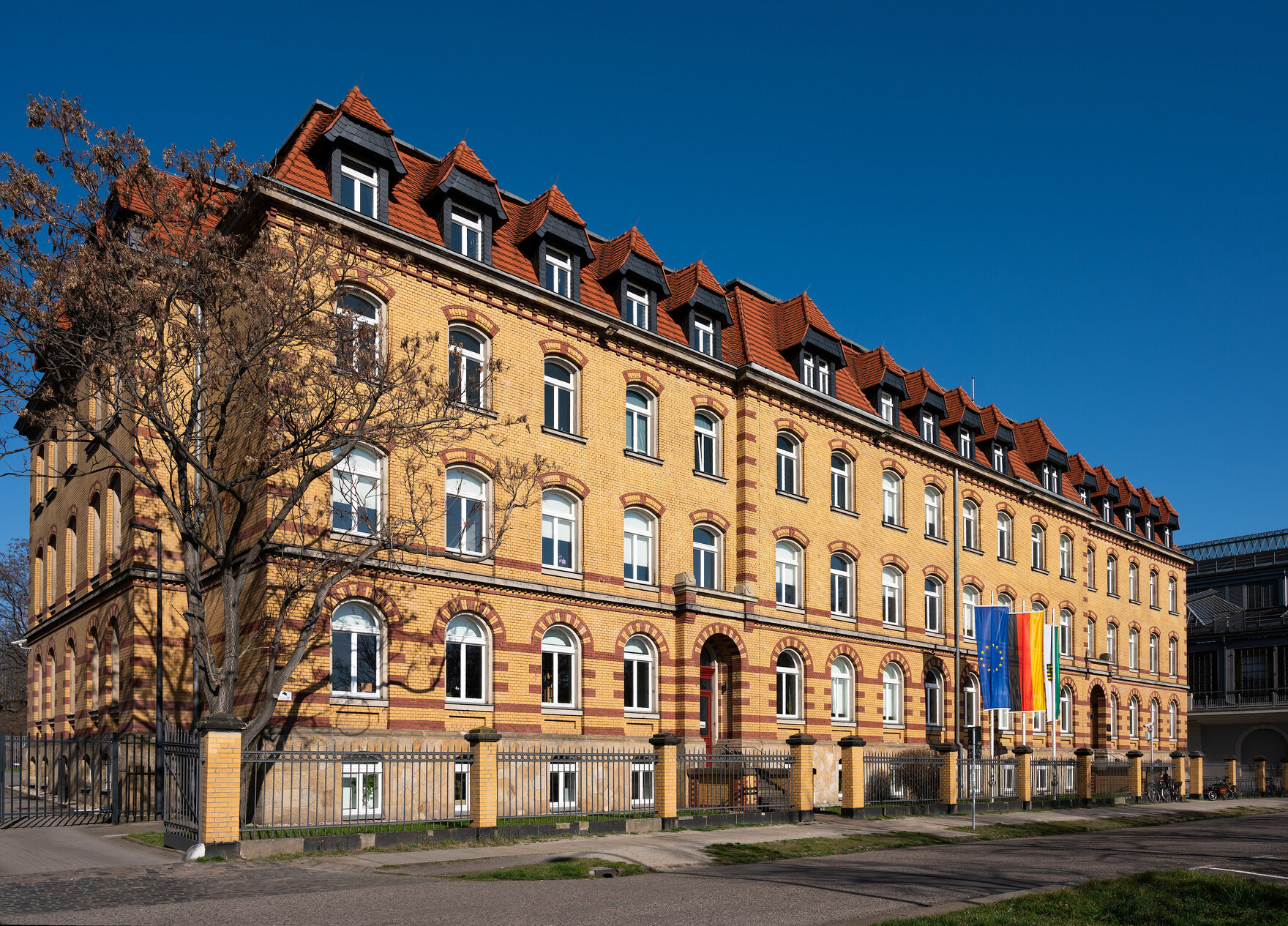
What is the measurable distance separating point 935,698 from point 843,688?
534 centimetres

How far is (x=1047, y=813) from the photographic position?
95.7 ft

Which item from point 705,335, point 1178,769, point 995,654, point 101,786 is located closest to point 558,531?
point 705,335

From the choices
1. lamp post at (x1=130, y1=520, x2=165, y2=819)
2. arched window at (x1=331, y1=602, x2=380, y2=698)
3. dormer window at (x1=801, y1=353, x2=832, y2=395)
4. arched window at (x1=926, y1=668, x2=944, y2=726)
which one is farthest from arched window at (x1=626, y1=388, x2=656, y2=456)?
arched window at (x1=926, y1=668, x2=944, y2=726)

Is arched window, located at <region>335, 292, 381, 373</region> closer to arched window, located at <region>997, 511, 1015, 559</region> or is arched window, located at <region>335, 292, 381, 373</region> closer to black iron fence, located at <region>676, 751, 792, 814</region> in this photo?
black iron fence, located at <region>676, 751, 792, 814</region>

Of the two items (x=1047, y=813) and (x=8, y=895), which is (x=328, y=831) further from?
(x=1047, y=813)

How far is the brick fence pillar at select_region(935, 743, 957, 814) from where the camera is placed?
27.5 meters

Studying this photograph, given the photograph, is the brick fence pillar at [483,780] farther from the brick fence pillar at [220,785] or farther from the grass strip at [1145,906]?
the grass strip at [1145,906]

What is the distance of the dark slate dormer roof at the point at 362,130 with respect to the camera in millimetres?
22250

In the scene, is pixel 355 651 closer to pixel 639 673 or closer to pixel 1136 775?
pixel 639 673

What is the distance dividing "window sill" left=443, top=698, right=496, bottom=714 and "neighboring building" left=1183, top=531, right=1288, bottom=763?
50270 mm

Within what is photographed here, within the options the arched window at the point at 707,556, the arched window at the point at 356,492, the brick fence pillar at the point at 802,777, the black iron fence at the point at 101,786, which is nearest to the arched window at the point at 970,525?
the arched window at the point at 707,556

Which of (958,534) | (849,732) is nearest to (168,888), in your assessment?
(849,732)

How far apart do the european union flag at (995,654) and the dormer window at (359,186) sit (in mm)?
19743

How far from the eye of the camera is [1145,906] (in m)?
11.7
